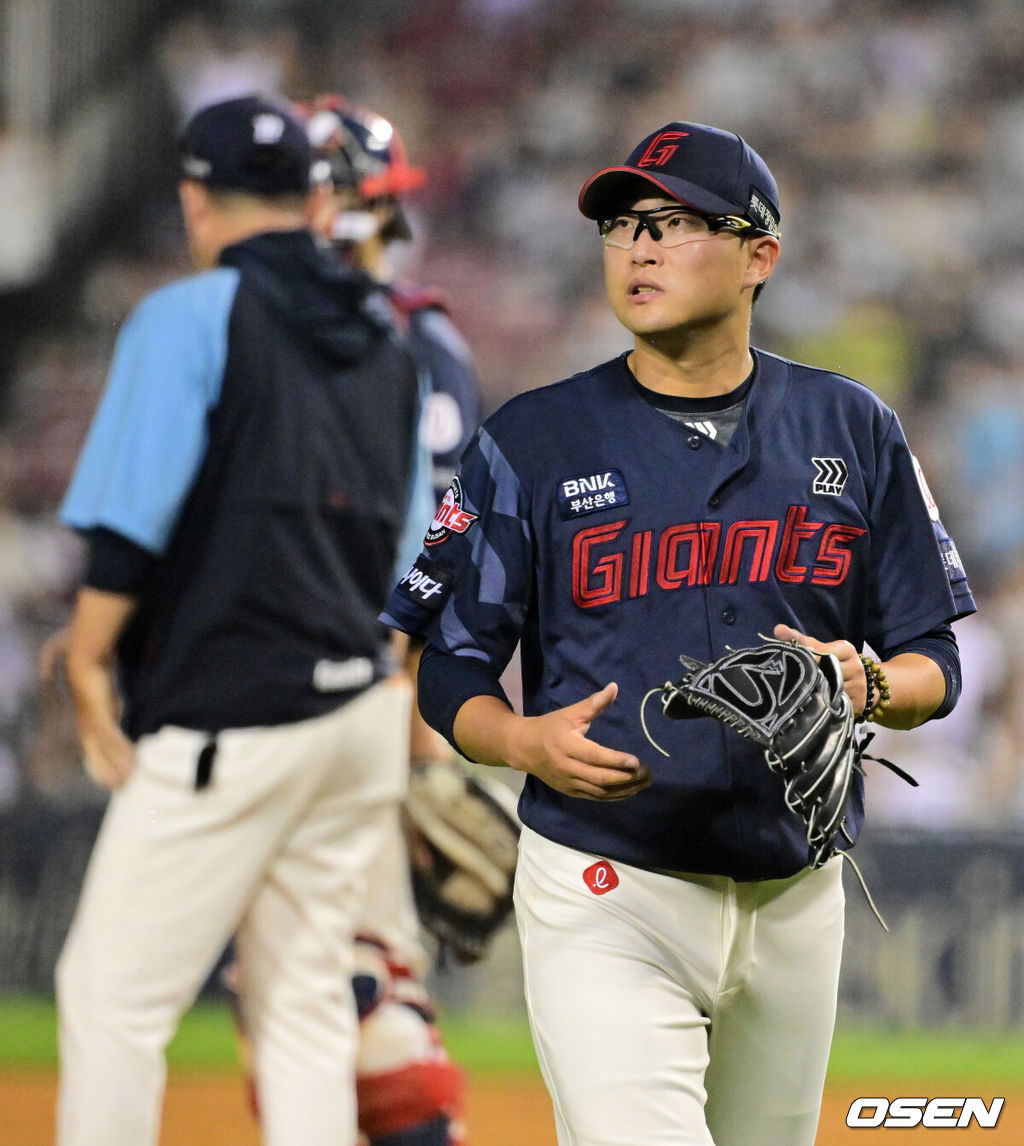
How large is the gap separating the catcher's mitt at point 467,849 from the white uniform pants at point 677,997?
1.47 metres

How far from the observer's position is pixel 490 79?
7.55m

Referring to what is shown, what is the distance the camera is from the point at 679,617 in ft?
7.31

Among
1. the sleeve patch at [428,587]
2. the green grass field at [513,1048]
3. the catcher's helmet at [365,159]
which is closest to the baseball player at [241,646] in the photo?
the catcher's helmet at [365,159]

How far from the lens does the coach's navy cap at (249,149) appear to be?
3.30 meters

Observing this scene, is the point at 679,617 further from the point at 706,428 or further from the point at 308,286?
the point at 308,286

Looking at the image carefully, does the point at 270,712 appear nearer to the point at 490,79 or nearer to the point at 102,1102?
the point at 102,1102

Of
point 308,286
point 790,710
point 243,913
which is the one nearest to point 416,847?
point 243,913

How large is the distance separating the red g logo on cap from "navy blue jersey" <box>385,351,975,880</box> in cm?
29

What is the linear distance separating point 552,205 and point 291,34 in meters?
1.45

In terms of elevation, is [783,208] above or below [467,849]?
above

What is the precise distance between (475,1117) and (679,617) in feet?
9.65

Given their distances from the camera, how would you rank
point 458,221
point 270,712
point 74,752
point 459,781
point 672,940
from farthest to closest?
1. point 458,221
2. point 74,752
3. point 459,781
4. point 270,712
5. point 672,940

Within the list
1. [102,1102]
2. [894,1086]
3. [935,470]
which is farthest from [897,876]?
[102,1102]

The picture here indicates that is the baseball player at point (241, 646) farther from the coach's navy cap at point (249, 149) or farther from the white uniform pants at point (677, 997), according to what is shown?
the white uniform pants at point (677, 997)
